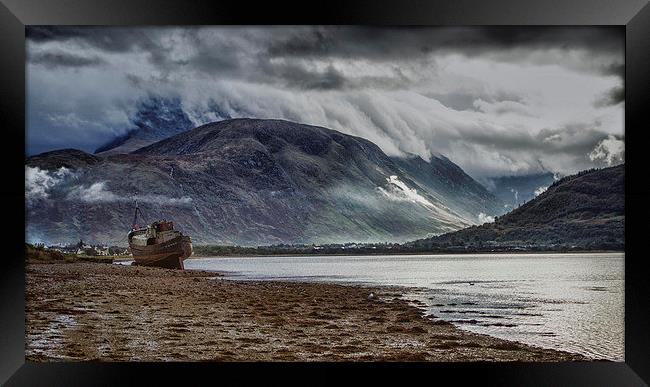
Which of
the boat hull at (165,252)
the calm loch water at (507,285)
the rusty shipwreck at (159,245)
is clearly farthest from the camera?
the boat hull at (165,252)

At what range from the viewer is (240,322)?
8.95 metres

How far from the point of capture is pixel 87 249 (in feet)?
30.9

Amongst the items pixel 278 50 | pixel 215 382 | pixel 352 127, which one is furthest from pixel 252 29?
pixel 215 382

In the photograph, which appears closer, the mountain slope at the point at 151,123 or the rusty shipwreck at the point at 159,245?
the mountain slope at the point at 151,123

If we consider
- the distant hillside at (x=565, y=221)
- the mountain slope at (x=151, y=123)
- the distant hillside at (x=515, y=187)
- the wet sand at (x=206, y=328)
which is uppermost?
the mountain slope at (x=151, y=123)

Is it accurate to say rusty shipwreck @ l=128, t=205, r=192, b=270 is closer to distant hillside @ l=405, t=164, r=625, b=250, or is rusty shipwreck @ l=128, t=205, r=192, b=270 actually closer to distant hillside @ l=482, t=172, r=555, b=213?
distant hillside @ l=405, t=164, r=625, b=250

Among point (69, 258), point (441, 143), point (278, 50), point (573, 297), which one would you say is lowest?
point (573, 297)

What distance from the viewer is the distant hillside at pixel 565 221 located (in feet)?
29.9

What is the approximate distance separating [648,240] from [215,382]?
196 inches

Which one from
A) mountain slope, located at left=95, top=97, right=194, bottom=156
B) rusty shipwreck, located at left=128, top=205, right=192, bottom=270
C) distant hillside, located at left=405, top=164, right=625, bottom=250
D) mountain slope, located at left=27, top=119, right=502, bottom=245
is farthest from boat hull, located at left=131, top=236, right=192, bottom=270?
distant hillside, located at left=405, top=164, right=625, bottom=250

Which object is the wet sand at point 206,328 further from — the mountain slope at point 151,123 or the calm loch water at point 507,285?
the mountain slope at point 151,123

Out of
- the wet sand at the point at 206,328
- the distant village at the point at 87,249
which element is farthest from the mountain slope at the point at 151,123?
the wet sand at the point at 206,328

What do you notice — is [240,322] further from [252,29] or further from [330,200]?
[252,29]
